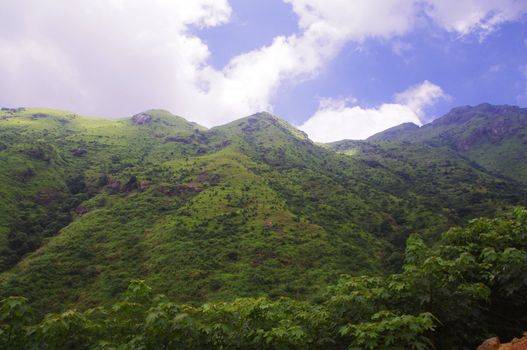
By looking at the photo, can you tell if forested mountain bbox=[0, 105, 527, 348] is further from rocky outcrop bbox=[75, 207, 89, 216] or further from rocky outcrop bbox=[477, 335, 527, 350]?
rocky outcrop bbox=[477, 335, 527, 350]

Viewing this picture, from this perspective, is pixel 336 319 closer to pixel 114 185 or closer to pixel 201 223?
pixel 201 223

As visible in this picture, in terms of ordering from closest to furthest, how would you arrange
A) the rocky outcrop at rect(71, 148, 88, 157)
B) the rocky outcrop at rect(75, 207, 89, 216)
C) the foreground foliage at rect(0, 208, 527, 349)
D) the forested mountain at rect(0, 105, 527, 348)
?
the foreground foliage at rect(0, 208, 527, 349)
the forested mountain at rect(0, 105, 527, 348)
the rocky outcrop at rect(75, 207, 89, 216)
the rocky outcrop at rect(71, 148, 88, 157)

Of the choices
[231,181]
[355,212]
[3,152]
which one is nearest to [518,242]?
[355,212]

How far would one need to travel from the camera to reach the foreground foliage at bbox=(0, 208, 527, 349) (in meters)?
12.2

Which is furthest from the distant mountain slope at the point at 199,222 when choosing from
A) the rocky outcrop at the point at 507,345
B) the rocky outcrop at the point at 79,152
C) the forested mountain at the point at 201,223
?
the rocky outcrop at the point at 507,345

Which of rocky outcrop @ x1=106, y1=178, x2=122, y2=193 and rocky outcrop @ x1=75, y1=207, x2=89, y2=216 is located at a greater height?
rocky outcrop @ x1=106, y1=178, x2=122, y2=193

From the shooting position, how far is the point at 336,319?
1449cm

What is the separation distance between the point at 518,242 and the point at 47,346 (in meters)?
20.4

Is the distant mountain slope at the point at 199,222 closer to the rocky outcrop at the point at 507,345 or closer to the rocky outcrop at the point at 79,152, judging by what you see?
the rocky outcrop at the point at 79,152

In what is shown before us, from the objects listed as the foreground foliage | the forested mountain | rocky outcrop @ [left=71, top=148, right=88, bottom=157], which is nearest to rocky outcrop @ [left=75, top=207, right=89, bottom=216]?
the forested mountain

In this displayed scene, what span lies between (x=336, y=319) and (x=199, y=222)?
3905 inches

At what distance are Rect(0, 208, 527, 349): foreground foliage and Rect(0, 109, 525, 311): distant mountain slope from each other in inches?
2306

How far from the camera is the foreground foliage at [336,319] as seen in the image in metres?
12.2

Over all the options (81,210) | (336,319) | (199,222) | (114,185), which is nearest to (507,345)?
(336,319)
